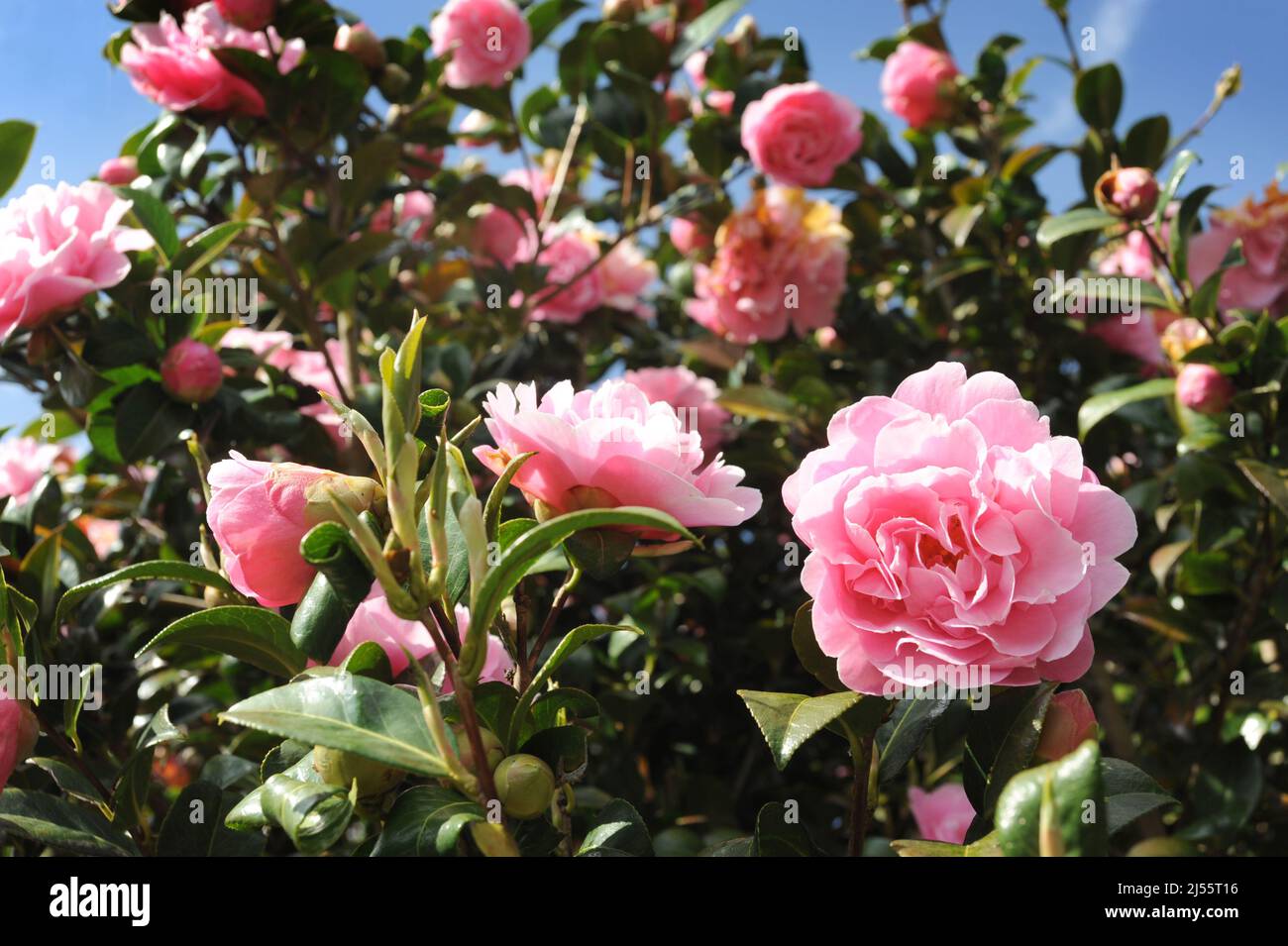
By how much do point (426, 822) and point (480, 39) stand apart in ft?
4.36

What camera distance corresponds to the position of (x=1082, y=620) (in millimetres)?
572

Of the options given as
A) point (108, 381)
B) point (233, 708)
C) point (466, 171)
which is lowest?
point (233, 708)

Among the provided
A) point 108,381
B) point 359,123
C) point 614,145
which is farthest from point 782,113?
point 108,381

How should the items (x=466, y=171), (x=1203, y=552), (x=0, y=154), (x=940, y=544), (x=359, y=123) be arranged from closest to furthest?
1. (x=940, y=544)
2. (x=0, y=154)
3. (x=1203, y=552)
4. (x=359, y=123)
5. (x=466, y=171)

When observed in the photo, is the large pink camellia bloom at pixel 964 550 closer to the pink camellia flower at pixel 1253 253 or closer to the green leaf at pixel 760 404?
the green leaf at pixel 760 404

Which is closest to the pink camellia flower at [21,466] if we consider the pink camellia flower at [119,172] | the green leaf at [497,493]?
the pink camellia flower at [119,172]

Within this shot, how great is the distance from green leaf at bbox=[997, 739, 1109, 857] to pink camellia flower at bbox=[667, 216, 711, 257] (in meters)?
1.45

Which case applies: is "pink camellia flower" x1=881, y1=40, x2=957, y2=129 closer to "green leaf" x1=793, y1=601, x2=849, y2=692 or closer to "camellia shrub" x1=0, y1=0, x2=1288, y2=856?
"camellia shrub" x1=0, y1=0, x2=1288, y2=856

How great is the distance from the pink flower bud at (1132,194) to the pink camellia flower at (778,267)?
0.56 m

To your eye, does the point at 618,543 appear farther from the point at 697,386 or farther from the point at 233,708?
the point at 697,386

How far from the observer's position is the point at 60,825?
69 cm

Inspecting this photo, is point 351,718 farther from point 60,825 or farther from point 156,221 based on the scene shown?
point 156,221

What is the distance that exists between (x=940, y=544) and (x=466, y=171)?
1.75 metres

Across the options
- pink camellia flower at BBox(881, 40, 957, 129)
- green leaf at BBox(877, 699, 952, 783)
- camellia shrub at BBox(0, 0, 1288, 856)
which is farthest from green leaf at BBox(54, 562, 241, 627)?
pink camellia flower at BBox(881, 40, 957, 129)
